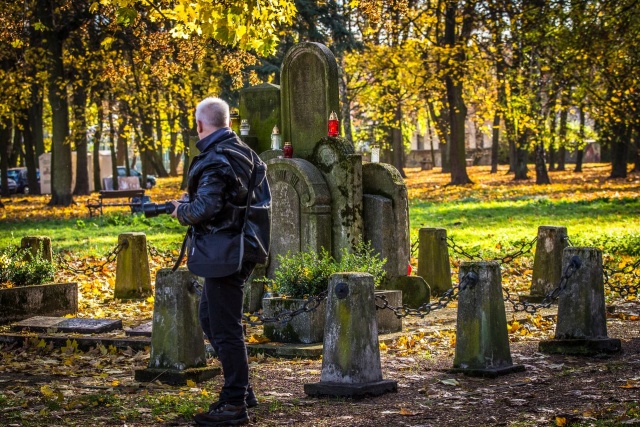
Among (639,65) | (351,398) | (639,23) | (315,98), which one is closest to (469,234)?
(639,23)

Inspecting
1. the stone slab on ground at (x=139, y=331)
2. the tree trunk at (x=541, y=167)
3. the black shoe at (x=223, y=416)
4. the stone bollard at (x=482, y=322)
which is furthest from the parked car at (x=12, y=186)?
the black shoe at (x=223, y=416)

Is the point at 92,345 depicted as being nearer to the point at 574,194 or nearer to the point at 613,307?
the point at 613,307

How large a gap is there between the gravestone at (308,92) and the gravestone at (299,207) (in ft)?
2.27

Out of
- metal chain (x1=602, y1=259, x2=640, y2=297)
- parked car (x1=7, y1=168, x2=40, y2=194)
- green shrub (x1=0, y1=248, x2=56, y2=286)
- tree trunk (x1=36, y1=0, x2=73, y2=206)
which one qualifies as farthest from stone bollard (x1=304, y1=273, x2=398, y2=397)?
parked car (x1=7, y1=168, x2=40, y2=194)

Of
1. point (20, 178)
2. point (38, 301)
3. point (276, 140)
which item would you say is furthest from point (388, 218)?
point (20, 178)

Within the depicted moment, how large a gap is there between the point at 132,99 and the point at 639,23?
64.1 feet

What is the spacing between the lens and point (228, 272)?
7434 millimetres

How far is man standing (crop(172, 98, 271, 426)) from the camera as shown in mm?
7441

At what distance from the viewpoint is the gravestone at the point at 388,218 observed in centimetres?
1370

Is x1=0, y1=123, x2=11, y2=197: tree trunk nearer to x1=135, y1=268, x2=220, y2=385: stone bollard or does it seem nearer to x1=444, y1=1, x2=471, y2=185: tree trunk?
x1=444, y1=1, x2=471, y2=185: tree trunk

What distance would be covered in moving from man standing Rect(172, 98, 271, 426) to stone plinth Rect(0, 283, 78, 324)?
6.02 m

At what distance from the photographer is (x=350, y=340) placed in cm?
841

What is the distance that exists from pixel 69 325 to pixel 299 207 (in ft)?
10.2

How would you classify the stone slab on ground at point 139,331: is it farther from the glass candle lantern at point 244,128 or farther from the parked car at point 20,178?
the parked car at point 20,178
